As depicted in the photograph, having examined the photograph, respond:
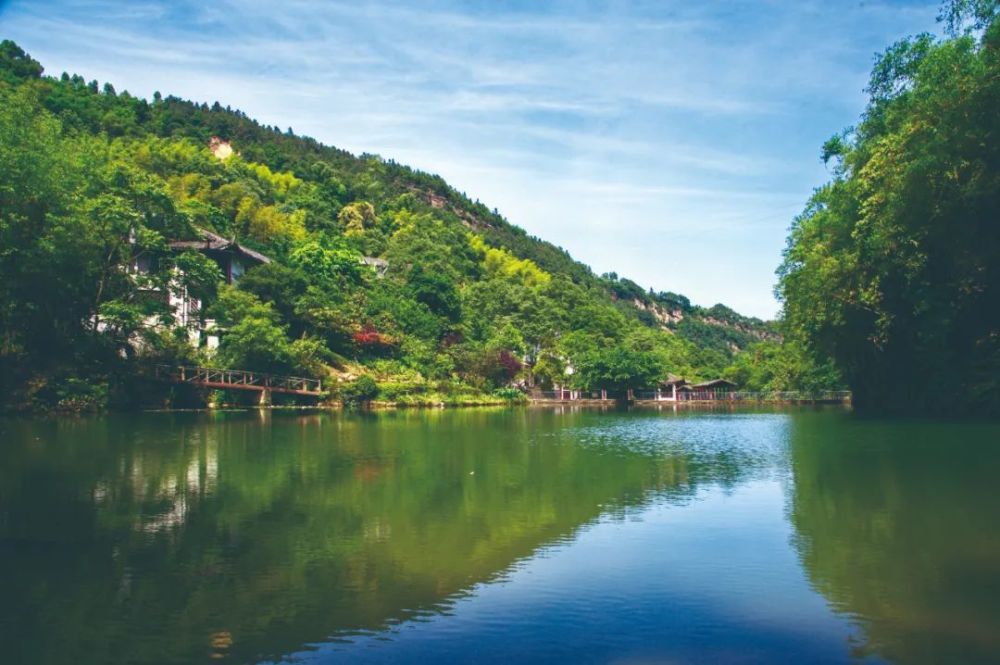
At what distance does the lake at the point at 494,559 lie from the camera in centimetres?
607

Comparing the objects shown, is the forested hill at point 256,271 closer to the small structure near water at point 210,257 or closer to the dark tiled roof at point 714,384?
the small structure near water at point 210,257

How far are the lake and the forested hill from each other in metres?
14.9

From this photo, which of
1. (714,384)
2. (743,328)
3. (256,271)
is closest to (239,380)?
(256,271)

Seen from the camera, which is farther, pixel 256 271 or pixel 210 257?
pixel 210 257

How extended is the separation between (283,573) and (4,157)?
26.3 m

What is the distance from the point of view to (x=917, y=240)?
26938mm

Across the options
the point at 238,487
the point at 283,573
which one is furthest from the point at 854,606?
the point at 238,487

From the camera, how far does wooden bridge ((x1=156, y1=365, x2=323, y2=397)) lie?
35594 millimetres

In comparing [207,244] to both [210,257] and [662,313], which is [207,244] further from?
[662,313]

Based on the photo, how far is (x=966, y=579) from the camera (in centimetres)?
777

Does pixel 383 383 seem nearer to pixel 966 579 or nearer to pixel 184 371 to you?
pixel 184 371

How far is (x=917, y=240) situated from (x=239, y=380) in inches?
1247

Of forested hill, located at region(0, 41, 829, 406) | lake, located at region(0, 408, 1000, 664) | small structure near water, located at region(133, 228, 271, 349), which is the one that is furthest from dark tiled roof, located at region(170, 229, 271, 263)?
lake, located at region(0, 408, 1000, 664)

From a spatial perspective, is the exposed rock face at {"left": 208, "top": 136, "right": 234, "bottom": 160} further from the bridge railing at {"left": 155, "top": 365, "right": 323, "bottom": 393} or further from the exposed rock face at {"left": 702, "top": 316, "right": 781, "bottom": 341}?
the exposed rock face at {"left": 702, "top": 316, "right": 781, "bottom": 341}
